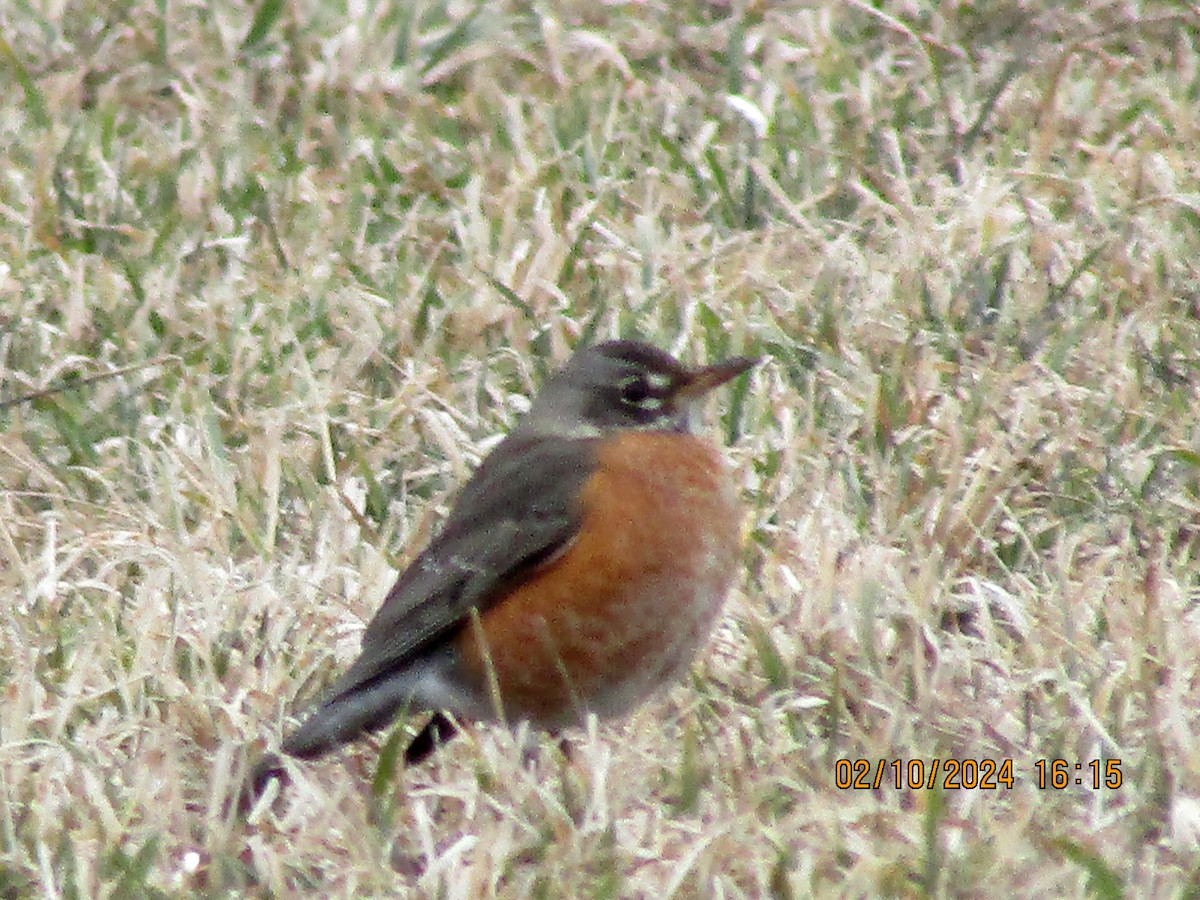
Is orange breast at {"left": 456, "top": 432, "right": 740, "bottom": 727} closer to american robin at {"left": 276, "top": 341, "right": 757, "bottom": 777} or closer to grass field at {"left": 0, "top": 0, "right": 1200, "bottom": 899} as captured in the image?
american robin at {"left": 276, "top": 341, "right": 757, "bottom": 777}

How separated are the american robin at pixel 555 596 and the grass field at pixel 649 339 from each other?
0.14 metres

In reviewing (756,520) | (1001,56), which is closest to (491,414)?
(756,520)

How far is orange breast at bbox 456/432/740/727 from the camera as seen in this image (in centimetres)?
438

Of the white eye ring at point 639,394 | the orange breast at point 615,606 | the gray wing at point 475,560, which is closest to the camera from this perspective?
the orange breast at point 615,606

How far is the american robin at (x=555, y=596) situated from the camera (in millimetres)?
4383

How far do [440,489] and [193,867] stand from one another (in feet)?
5.58

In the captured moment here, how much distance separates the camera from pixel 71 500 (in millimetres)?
5312

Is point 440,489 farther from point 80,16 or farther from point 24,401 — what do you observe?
point 80,16

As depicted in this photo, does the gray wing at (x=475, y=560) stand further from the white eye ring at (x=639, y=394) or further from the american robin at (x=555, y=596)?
the white eye ring at (x=639, y=394)

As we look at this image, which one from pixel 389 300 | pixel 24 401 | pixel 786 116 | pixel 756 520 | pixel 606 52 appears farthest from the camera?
pixel 606 52

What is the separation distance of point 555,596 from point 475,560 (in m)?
0.22
